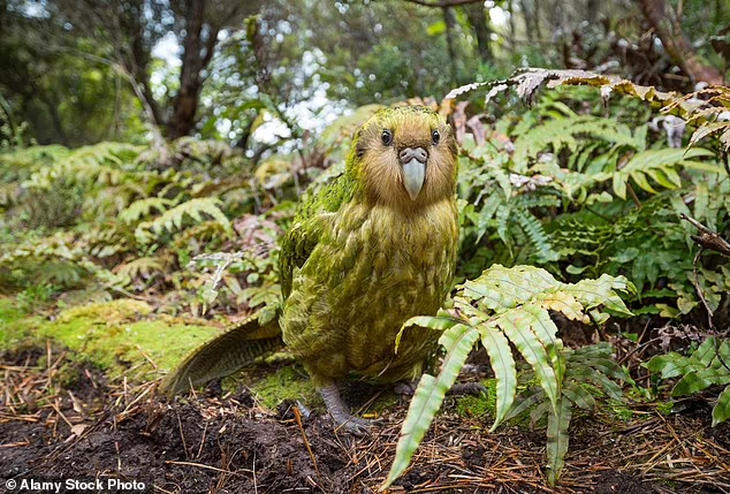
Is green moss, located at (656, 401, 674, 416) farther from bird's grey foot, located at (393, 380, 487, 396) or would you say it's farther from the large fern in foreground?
bird's grey foot, located at (393, 380, 487, 396)

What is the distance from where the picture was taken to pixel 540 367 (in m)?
1.53

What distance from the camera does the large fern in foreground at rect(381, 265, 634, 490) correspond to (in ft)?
4.69

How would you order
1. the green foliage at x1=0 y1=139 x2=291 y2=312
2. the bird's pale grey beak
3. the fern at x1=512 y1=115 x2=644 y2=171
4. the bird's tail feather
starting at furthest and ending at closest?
the green foliage at x1=0 y1=139 x2=291 y2=312, the fern at x1=512 y1=115 x2=644 y2=171, the bird's tail feather, the bird's pale grey beak

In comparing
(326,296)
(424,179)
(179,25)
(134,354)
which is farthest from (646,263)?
(179,25)

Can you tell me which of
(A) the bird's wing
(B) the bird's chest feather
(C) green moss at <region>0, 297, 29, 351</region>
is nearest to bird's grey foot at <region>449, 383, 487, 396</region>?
(B) the bird's chest feather

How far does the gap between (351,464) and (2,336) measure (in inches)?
111

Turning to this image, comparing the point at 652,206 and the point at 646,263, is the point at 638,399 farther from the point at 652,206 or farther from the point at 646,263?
the point at 652,206

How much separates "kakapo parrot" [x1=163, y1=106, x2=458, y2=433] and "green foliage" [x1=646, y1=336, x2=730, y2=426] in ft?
3.11

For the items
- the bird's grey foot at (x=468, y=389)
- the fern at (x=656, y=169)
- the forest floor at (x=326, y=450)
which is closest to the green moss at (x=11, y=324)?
the forest floor at (x=326, y=450)

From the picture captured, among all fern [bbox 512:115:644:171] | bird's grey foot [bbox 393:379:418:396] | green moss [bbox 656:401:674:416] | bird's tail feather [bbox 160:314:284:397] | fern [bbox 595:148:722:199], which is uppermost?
fern [bbox 512:115:644:171]

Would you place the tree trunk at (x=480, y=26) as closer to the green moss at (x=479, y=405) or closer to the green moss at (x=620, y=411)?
the green moss at (x=479, y=405)

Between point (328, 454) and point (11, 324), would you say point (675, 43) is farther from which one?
point (11, 324)

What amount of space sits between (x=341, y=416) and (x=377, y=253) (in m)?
0.85

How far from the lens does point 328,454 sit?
2244mm
